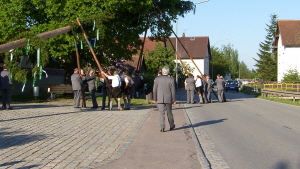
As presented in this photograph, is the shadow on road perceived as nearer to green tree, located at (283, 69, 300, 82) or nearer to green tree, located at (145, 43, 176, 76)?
green tree, located at (145, 43, 176, 76)

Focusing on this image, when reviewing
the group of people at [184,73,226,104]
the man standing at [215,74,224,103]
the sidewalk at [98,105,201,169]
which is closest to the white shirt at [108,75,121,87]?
the sidewalk at [98,105,201,169]

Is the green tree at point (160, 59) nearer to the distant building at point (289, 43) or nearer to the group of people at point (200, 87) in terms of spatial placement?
the distant building at point (289, 43)

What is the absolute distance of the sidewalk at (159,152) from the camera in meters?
7.32

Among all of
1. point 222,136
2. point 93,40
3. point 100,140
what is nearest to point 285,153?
point 222,136

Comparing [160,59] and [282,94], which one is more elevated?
[160,59]

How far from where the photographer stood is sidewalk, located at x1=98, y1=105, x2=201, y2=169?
7.32m

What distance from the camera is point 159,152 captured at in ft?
27.9

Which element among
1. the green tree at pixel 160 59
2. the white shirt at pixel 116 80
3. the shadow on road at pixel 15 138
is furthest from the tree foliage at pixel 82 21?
the green tree at pixel 160 59

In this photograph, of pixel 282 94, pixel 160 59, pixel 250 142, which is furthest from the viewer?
pixel 160 59

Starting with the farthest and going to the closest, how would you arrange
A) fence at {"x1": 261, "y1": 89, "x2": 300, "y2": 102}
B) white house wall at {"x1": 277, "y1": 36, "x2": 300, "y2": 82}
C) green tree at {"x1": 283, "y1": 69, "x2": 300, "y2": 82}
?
white house wall at {"x1": 277, "y1": 36, "x2": 300, "y2": 82} < green tree at {"x1": 283, "y1": 69, "x2": 300, "y2": 82} < fence at {"x1": 261, "y1": 89, "x2": 300, "y2": 102}

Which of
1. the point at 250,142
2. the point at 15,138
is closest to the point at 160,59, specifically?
the point at 250,142

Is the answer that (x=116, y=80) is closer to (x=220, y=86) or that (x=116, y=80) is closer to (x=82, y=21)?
(x=82, y=21)

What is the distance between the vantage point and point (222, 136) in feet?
36.2

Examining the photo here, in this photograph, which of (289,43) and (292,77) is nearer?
(292,77)
